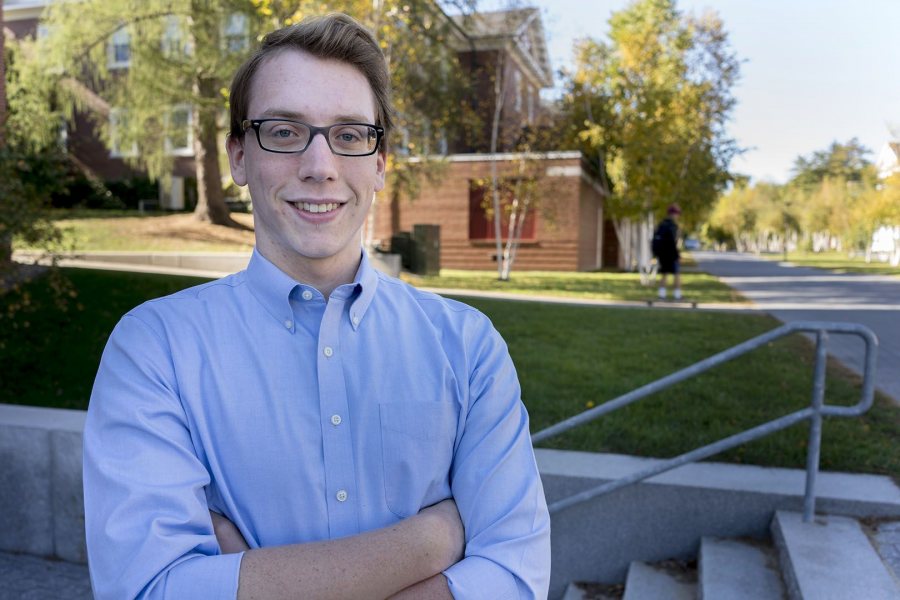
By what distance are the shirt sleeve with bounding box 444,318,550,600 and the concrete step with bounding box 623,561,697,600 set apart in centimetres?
235

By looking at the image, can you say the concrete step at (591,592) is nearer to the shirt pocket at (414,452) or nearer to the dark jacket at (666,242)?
the shirt pocket at (414,452)

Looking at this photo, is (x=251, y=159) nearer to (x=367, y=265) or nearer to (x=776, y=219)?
(x=367, y=265)

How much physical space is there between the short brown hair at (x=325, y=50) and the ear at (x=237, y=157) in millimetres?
15

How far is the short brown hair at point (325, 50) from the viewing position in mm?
1529

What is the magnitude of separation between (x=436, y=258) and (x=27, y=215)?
44.6ft

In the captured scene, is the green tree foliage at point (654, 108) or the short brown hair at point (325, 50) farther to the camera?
the green tree foliage at point (654, 108)

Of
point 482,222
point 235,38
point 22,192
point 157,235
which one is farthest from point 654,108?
point 22,192

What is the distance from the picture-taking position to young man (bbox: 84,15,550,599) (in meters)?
1.40

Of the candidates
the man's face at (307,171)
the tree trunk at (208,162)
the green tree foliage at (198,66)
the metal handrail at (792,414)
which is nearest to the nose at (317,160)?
the man's face at (307,171)

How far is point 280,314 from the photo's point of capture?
1.59 metres

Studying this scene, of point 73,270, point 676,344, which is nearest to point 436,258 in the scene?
point 73,270

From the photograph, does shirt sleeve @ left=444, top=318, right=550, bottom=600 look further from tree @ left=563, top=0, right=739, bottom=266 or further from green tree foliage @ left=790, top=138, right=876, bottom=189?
green tree foliage @ left=790, top=138, right=876, bottom=189

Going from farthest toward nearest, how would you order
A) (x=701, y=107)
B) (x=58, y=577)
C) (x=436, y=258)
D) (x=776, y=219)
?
(x=776, y=219) < (x=701, y=107) < (x=436, y=258) < (x=58, y=577)

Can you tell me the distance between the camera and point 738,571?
3.52 meters
